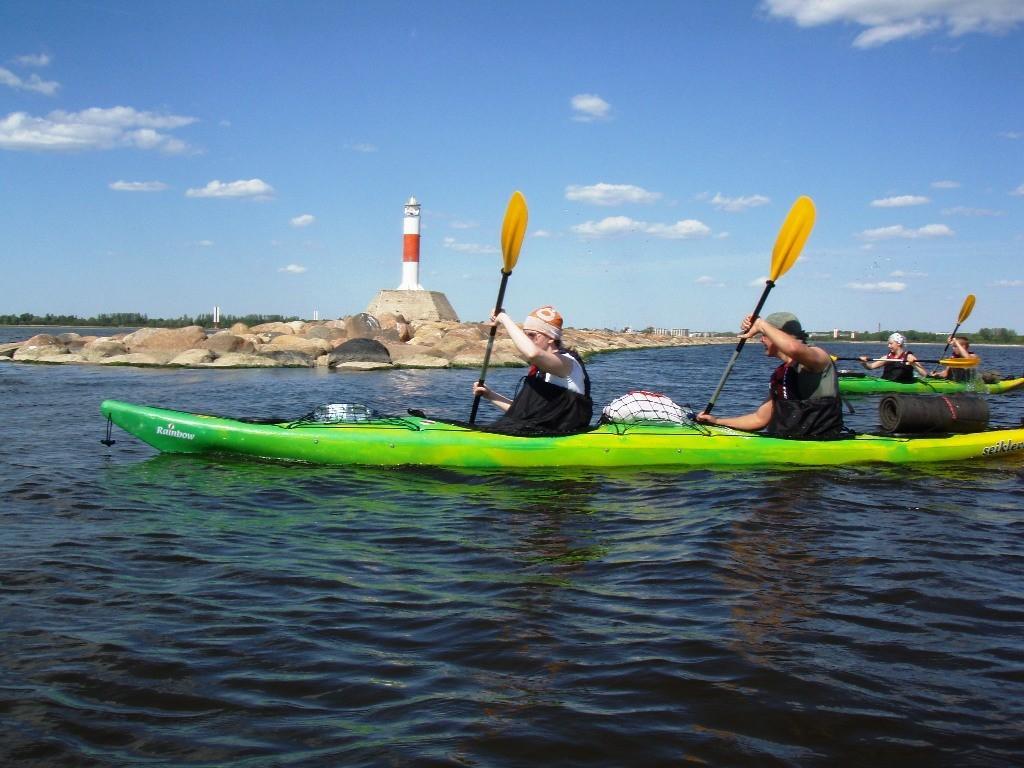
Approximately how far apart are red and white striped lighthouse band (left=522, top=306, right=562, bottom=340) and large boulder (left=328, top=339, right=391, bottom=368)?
62.9ft

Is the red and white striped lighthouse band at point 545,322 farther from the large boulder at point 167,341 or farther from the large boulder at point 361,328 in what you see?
the large boulder at point 361,328

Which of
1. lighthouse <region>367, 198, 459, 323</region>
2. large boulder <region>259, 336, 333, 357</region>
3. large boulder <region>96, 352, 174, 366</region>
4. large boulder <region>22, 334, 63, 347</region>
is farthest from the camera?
lighthouse <region>367, 198, 459, 323</region>

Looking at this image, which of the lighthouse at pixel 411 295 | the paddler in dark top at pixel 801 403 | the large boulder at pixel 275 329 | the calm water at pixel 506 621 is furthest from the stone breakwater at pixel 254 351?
the calm water at pixel 506 621

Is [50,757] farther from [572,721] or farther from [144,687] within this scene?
[572,721]

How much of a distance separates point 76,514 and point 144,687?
10.2 feet

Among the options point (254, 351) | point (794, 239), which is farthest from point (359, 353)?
point (794, 239)

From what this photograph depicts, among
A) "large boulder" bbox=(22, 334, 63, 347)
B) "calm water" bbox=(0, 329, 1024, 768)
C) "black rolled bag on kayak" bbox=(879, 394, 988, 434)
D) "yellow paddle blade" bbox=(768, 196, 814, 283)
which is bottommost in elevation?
"calm water" bbox=(0, 329, 1024, 768)

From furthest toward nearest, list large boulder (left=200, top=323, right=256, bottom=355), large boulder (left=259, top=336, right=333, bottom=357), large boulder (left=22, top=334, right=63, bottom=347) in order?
large boulder (left=259, top=336, right=333, bottom=357) < large boulder (left=22, top=334, right=63, bottom=347) < large boulder (left=200, top=323, right=256, bottom=355)

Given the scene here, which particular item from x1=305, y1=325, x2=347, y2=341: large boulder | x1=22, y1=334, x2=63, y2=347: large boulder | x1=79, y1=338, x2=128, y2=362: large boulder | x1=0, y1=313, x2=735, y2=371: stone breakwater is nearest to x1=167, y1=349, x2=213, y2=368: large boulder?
x1=0, y1=313, x2=735, y2=371: stone breakwater

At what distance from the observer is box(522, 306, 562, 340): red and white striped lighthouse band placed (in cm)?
728

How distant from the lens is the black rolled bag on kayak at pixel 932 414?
336 inches

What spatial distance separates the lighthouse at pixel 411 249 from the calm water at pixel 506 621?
1418 inches

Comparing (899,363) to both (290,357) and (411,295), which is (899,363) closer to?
(290,357)

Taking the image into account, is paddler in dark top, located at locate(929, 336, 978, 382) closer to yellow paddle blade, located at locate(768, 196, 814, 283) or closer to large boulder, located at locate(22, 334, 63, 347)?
yellow paddle blade, located at locate(768, 196, 814, 283)
